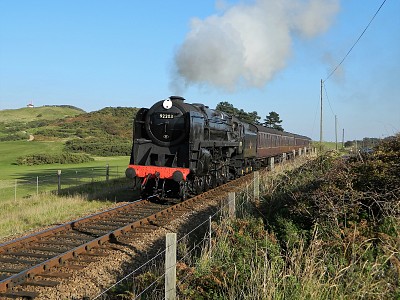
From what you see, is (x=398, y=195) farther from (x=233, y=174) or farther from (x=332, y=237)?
(x=233, y=174)

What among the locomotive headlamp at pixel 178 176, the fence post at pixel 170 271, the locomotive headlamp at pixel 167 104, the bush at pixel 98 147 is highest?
the locomotive headlamp at pixel 167 104

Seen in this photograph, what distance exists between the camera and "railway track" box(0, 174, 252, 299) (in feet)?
21.4

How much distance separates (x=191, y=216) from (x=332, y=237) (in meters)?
6.03

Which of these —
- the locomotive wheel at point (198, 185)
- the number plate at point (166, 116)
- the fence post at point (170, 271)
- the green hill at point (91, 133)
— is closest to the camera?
the fence post at point (170, 271)

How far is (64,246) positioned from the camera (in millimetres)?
8781

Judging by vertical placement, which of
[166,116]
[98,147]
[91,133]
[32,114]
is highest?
[32,114]

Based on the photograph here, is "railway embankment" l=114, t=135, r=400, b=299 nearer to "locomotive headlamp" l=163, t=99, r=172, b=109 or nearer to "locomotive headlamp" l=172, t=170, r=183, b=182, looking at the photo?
"locomotive headlamp" l=172, t=170, r=183, b=182

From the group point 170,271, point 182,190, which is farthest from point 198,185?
point 170,271

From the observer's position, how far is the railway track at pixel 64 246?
6.51 meters

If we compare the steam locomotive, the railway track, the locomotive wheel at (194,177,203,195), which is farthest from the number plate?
the railway track

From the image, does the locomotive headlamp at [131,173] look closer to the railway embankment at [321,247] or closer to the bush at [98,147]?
the railway embankment at [321,247]

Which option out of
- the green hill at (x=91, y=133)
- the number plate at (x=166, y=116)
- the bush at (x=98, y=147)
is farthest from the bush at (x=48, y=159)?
the number plate at (x=166, y=116)

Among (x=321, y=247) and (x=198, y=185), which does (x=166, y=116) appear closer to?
(x=198, y=185)

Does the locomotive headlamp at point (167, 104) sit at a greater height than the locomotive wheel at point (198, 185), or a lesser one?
greater
